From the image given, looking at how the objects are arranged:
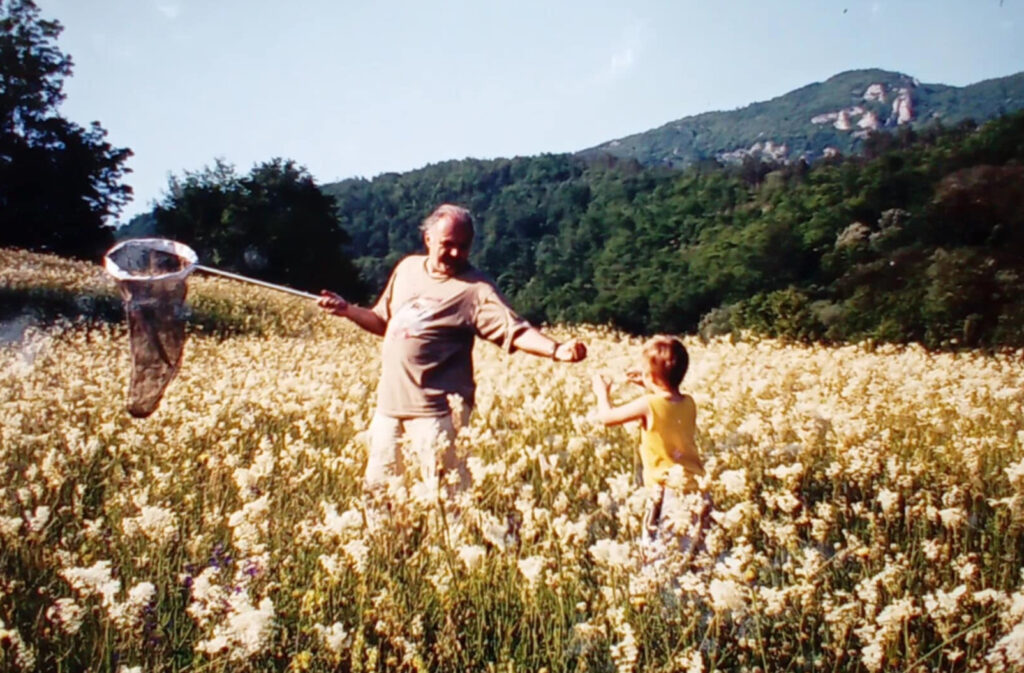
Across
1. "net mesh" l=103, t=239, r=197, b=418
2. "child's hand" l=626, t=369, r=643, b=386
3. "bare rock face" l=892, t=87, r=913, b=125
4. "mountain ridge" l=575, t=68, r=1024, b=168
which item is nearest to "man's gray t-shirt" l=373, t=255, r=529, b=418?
"child's hand" l=626, t=369, r=643, b=386

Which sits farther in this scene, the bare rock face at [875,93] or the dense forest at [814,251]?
the bare rock face at [875,93]

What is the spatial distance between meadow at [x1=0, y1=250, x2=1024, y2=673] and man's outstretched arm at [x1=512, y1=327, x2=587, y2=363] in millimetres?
467

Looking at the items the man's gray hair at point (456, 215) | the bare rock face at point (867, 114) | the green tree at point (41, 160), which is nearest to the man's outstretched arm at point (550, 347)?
the man's gray hair at point (456, 215)

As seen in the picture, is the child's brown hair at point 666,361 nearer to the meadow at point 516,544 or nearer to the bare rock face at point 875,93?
the meadow at point 516,544

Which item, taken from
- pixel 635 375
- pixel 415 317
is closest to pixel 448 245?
pixel 415 317

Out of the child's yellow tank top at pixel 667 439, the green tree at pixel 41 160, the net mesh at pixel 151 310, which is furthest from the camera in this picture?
the green tree at pixel 41 160

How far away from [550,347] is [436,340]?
0.63 metres

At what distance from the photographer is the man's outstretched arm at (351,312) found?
13.4 feet

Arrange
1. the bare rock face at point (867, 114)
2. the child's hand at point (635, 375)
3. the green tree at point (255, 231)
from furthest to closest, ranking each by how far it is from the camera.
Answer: the bare rock face at point (867, 114), the green tree at point (255, 231), the child's hand at point (635, 375)

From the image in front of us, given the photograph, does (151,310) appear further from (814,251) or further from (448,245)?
(814,251)

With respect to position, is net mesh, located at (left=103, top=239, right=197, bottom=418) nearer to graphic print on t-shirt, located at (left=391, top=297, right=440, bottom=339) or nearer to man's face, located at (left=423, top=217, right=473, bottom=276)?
graphic print on t-shirt, located at (left=391, top=297, right=440, bottom=339)

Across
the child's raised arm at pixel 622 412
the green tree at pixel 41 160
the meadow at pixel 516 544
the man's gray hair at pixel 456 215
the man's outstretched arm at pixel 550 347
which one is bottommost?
the meadow at pixel 516 544

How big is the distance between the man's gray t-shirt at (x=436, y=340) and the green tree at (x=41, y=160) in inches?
1327

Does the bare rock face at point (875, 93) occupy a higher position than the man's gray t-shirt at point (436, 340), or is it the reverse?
the bare rock face at point (875, 93)
